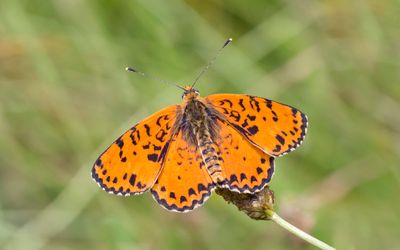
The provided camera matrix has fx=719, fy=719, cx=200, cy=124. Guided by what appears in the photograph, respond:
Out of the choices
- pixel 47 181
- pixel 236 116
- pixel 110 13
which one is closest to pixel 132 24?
pixel 110 13

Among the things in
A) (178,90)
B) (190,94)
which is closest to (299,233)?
(190,94)

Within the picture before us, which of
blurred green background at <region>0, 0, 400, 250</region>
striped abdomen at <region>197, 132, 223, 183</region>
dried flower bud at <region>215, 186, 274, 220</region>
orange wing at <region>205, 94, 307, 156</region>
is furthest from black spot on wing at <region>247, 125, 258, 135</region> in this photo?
blurred green background at <region>0, 0, 400, 250</region>

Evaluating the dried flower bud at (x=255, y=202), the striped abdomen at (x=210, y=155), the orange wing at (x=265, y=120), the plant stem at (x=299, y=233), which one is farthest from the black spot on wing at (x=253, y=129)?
the plant stem at (x=299, y=233)

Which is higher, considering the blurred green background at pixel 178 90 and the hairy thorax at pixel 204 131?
the blurred green background at pixel 178 90

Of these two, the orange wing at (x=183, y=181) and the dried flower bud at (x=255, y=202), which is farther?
the orange wing at (x=183, y=181)

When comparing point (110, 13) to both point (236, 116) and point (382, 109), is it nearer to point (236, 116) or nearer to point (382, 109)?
point (382, 109)

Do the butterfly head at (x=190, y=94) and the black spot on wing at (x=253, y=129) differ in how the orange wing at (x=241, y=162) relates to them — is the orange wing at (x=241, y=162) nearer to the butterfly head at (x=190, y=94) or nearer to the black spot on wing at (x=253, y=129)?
the black spot on wing at (x=253, y=129)
